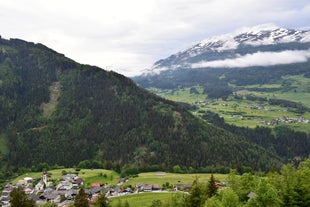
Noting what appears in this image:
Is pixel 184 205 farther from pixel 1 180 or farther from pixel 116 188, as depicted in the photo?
pixel 1 180

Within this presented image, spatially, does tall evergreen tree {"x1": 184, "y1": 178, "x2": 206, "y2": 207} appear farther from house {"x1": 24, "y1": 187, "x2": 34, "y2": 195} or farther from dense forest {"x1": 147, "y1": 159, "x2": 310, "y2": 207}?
house {"x1": 24, "y1": 187, "x2": 34, "y2": 195}

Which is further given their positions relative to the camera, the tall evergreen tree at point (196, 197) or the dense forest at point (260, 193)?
the tall evergreen tree at point (196, 197)

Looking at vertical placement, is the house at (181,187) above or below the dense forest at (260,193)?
below

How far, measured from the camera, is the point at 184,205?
83625mm

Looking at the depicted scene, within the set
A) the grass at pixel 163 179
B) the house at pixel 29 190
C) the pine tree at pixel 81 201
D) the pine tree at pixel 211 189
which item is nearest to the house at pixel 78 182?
the house at pixel 29 190

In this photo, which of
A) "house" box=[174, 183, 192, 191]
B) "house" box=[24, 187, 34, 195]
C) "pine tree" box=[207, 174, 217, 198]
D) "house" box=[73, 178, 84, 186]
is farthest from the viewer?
"house" box=[73, 178, 84, 186]

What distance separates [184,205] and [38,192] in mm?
99661

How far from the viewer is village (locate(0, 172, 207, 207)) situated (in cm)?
14788

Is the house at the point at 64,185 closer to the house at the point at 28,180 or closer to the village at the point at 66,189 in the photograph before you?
the village at the point at 66,189

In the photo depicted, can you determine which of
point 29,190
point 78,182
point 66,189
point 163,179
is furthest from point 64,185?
point 163,179

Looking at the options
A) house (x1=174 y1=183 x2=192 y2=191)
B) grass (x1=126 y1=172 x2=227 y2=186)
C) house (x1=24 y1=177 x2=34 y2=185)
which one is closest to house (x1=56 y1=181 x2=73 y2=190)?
house (x1=24 y1=177 x2=34 y2=185)

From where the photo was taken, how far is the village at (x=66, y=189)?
147875 millimetres

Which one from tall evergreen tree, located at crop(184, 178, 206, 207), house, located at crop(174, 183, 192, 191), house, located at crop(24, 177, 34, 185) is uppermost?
tall evergreen tree, located at crop(184, 178, 206, 207)

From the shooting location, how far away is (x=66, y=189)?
527ft
